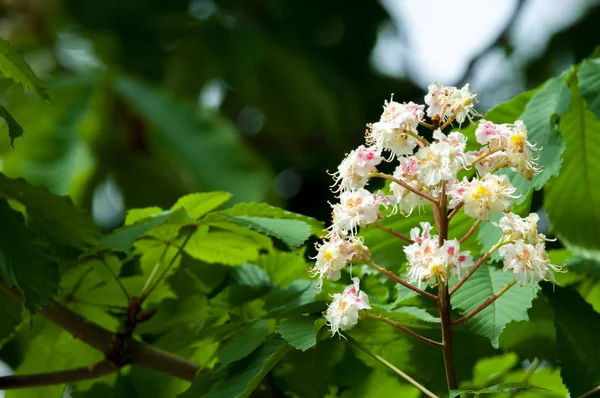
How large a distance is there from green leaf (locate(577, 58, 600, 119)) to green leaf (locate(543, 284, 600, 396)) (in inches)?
7.1

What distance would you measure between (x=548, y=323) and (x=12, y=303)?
546 mm

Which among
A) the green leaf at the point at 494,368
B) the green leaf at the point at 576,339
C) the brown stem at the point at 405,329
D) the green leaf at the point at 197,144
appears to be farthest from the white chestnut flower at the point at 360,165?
the green leaf at the point at 197,144

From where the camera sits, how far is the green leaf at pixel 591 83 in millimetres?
880

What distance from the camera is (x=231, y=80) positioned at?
2682mm

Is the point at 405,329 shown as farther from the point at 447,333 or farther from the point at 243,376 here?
the point at 243,376

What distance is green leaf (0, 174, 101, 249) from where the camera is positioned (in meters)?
0.90

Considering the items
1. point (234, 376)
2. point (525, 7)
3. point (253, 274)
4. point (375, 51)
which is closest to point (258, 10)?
point (375, 51)

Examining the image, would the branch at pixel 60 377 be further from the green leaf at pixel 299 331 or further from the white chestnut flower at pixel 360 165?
the white chestnut flower at pixel 360 165

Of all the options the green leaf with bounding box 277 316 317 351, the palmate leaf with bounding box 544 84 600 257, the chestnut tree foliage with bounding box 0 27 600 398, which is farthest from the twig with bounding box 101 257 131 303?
the palmate leaf with bounding box 544 84 600 257

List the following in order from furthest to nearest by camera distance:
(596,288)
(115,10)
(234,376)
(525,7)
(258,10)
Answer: (258,10) → (115,10) → (525,7) → (596,288) → (234,376)

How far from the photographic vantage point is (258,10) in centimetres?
329

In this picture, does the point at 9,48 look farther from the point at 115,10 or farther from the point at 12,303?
the point at 115,10

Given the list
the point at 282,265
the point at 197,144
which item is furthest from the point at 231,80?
the point at 282,265

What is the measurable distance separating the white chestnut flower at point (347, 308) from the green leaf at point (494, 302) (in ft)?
0.30
